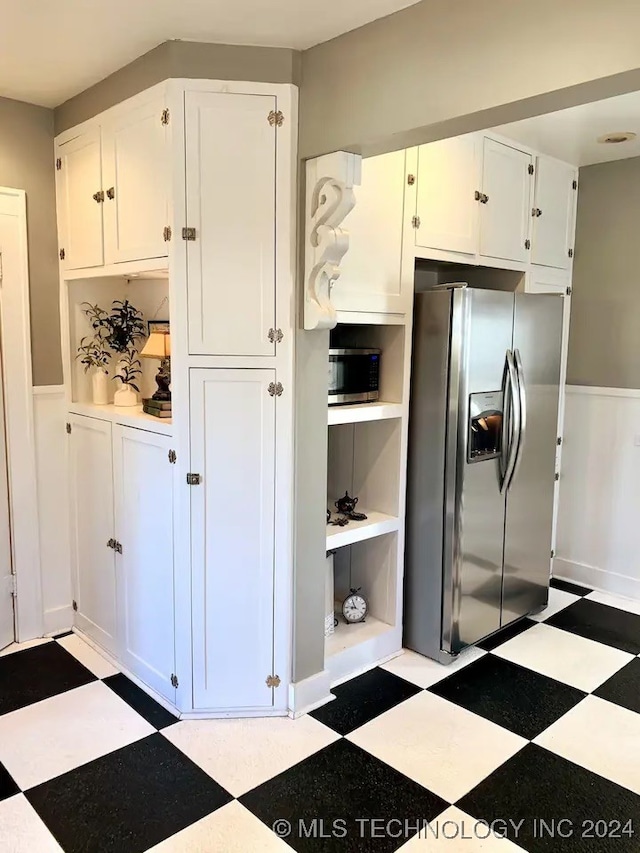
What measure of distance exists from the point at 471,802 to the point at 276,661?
2.82 ft

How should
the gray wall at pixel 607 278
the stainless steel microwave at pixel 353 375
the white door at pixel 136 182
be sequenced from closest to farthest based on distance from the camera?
the white door at pixel 136 182 < the stainless steel microwave at pixel 353 375 < the gray wall at pixel 607 278

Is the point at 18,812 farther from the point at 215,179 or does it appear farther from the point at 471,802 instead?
the point at 215,179

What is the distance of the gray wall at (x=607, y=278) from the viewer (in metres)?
3.62

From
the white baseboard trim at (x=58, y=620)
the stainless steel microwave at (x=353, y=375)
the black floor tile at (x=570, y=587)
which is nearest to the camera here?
the stainless steel microwave at (x=353, y=375)

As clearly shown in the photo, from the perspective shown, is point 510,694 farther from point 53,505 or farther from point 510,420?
point 53,505

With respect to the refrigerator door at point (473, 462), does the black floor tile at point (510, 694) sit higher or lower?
lower

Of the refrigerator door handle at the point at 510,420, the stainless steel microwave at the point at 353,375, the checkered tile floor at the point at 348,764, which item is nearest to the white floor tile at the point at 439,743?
the checkered tile floor at the point at 348,764

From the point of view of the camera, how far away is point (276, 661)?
2.57m

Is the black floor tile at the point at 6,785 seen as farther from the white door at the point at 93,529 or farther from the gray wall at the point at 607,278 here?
the gray wall at the point at 607,278

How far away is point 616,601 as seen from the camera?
12.2ft

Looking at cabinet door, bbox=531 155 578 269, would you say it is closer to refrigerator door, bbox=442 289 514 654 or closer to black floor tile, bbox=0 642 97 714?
refrigerator door, bbox=442 289 514 654

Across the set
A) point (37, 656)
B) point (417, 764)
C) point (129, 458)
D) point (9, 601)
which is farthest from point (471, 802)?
point (9, 601)

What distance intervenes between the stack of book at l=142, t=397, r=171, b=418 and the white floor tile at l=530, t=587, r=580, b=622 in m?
2.25

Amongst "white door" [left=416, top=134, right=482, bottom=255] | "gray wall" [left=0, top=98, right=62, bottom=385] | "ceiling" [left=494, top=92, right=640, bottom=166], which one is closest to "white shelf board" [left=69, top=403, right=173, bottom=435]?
"gray wall" [left=0, top=98, right=62, bottom=385]
